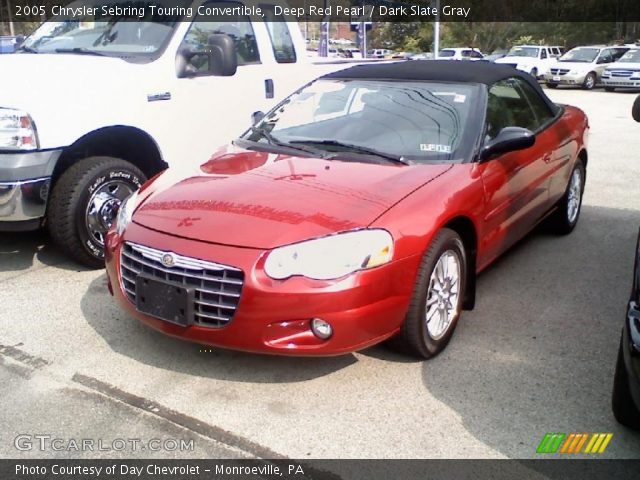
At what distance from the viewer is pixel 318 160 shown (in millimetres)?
3895

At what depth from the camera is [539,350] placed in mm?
3641

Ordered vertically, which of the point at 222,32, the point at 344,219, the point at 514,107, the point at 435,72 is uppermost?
the point at 222,32

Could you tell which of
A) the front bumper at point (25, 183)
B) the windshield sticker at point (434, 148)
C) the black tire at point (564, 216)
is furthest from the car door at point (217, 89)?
the black tire at point (564, 216)

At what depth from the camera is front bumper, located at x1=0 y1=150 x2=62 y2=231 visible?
425 cm

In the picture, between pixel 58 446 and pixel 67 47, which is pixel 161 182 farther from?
pixel 67 47

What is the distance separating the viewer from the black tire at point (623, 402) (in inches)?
108

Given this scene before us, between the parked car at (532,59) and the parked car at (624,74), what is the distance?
127 inches

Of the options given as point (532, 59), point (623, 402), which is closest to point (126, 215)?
point (623, 402)

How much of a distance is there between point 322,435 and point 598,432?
1227 millimetres

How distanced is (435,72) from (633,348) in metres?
2.67

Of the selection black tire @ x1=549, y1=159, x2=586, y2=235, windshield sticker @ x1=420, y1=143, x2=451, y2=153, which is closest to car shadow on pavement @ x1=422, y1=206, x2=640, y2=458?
black tire @ x1=549, y1=159, x2=586, y2=235

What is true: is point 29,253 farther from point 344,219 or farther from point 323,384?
point 344,219

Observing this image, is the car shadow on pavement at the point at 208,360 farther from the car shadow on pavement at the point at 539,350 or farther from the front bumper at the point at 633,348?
the front bumper at the point at 633,348

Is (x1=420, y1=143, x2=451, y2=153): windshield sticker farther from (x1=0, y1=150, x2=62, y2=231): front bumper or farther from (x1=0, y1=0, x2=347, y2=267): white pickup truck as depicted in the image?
(x1=0, y1=150, x2=62, y2=231): front bumper
